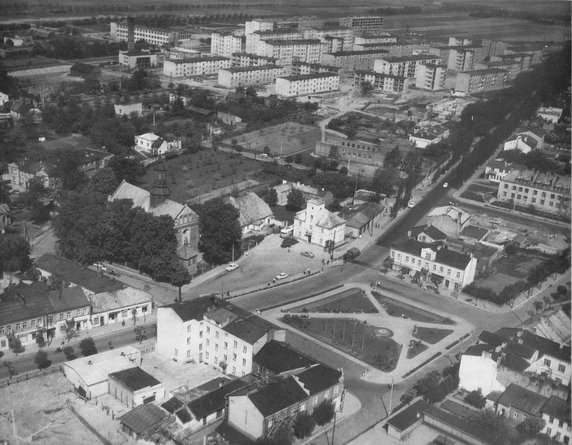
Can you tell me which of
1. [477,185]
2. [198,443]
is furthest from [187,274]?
[477,185]

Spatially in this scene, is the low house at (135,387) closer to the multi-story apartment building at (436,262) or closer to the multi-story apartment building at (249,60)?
the multi-story apartment building at (436,262)

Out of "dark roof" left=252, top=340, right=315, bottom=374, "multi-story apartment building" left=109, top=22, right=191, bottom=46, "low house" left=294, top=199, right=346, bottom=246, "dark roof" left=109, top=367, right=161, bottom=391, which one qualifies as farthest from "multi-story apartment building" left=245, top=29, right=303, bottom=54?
"dark roof" left=109, top=367, right=161, bottom=391

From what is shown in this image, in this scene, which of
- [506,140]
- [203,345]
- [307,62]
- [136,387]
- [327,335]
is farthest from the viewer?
[307,62]

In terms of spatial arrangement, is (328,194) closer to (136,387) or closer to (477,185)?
(477,185)

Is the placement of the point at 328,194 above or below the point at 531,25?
below

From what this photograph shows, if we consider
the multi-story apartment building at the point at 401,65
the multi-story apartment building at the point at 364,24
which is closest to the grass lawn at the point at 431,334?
the multi-story apartment building at the point at 401,65

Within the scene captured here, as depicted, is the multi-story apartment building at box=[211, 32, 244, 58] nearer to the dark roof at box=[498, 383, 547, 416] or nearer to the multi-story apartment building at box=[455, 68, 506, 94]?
the multi-story apartment building at box=[455, 68, 506, 94]

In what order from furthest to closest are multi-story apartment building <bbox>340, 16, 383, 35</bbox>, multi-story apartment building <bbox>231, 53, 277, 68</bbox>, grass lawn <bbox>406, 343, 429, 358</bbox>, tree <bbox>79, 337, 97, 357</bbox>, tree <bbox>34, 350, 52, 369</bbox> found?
1. multi-story apartment building <bbox>231, 53, 277, 68</bbox>
2. multi-story apartment building <bbox>340, 16, 383, 35</bbox>
3. grass lawn <bbox>406, 343, 429, 358</bbox>
4. tree <bbox>79, 337, 97, 357</bbox>
5. tree <bbox>34, 350, 52, 369</bbox>
